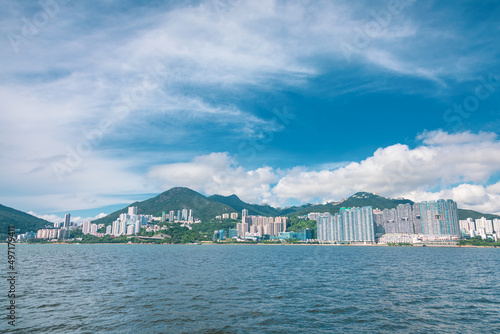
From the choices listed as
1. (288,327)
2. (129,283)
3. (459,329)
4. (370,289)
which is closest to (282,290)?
(370,289)

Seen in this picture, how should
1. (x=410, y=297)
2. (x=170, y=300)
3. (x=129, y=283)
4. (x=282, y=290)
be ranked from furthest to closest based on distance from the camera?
(x=129, y=283)
(x=282, y=290)
(x=410, y=297)
(x=170, y=300)

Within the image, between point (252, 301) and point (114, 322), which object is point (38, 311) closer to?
point (114, 322)

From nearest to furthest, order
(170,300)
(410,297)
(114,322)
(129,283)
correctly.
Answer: (114,322) → (170,300) → (410,297) → (129,283)

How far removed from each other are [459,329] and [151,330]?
817 inches

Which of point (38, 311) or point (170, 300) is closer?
point (38, 311)

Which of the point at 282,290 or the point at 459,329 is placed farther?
the point at 282,290

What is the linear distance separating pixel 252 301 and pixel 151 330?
10.4m

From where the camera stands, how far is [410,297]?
28.5m

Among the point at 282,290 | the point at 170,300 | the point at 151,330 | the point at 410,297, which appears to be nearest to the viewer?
the point at 151,330

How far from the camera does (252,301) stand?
26.0 metres

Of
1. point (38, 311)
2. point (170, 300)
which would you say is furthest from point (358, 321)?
point (38, 311)

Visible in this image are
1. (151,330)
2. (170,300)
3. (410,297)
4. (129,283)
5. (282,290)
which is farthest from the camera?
(129,283)

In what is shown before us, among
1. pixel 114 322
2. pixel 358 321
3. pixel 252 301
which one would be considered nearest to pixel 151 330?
pixel 114 322

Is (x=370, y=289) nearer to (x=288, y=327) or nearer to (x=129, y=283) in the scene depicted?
(x=288, y=327)
